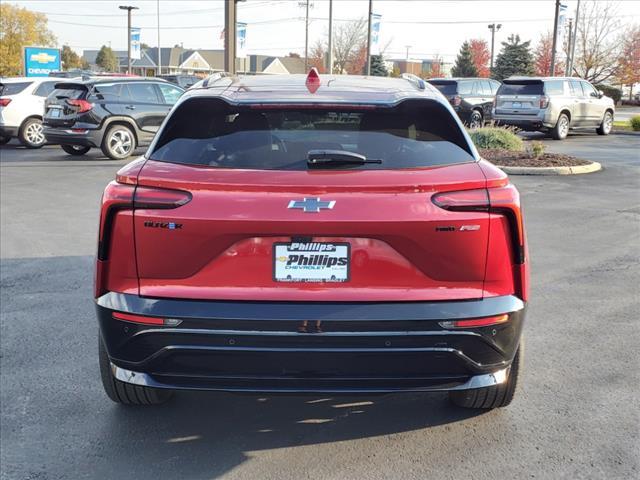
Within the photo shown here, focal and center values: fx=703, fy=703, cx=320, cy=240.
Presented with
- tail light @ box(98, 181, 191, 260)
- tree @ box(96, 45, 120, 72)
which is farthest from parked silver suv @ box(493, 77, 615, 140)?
tree @ box(96, 45, 120, 72)

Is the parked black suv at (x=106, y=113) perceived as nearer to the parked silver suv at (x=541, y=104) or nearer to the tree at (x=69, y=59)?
the parked silver suv at (x=541, y=104)

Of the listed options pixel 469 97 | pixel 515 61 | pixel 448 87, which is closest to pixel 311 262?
pixel 448 87

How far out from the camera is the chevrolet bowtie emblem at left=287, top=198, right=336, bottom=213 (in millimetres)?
2975

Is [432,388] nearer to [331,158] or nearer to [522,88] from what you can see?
[331,158]

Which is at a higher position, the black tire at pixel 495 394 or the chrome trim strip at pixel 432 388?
the chrome trim strip at pixel 432 388

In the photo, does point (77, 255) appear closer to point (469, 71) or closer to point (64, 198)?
point (64, 198)

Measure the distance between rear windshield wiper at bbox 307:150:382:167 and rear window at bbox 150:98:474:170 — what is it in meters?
0.10

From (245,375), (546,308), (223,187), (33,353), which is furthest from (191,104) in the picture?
(546,308)

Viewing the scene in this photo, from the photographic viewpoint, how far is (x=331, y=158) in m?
3.13

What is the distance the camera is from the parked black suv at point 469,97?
1012 inches

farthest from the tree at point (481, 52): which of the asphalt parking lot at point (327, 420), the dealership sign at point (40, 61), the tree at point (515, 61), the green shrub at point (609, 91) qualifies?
the asphalt parking lot at point (327, 420)

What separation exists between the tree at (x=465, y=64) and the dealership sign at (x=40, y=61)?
4475 centimetres

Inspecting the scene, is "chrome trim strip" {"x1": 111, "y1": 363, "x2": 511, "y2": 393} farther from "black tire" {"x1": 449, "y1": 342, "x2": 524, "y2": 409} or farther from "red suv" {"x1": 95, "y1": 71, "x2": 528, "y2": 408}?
"black tire" {"x1": 449, "y1": 342, "x2": 524, "y2": 409}

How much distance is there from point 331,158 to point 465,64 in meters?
72.5
